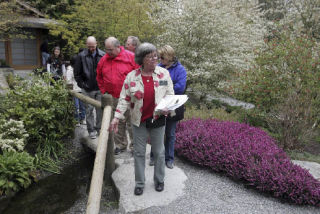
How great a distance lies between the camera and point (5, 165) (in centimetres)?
401

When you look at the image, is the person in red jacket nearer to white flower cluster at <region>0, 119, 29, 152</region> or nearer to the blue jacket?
the blue jacket

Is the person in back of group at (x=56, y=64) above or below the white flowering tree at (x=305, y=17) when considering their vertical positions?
below

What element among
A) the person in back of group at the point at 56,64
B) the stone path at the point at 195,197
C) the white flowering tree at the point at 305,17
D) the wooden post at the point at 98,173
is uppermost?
the white flowering tree at the point at 305,17

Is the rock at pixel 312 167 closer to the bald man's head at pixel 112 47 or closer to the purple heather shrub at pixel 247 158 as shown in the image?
the purple heather shrub at pixel 247 158

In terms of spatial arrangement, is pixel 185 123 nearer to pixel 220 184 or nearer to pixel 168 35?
pixel 220 184

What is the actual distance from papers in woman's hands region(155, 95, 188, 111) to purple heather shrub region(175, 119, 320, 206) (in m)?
1.61

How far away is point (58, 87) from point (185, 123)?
2759 mm

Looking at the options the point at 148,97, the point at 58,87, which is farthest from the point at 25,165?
the point at 148,97

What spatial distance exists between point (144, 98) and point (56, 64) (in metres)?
4.74

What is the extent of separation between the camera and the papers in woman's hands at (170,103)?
8.73 ft

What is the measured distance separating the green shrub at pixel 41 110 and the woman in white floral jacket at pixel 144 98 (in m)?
2.56

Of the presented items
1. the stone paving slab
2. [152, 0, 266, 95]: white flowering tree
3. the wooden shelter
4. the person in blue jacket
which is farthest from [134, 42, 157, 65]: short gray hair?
the wooden shelter

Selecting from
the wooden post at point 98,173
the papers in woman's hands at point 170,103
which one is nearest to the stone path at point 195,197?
the wooden post at point 98,173

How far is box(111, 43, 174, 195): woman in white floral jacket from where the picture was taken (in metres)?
2.77
